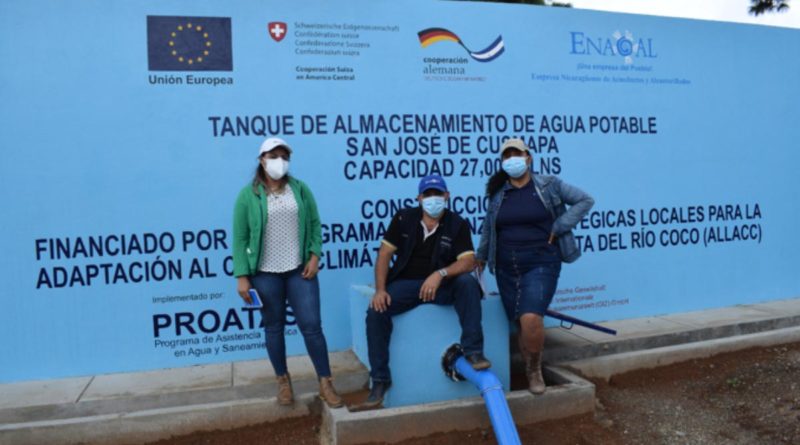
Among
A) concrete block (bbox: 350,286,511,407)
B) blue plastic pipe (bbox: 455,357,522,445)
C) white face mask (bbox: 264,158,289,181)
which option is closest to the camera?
blue plastic pipe (bbox: 455,357,522,445)

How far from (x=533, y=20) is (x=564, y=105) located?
2.58 ft

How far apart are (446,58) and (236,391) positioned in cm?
306

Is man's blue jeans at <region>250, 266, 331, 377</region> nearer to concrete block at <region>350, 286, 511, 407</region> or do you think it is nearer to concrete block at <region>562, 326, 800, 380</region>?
concrete block at <region>350, 286, 511, 407</region>

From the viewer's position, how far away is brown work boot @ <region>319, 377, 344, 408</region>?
139 inches

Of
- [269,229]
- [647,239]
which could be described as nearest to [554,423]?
[269,229]

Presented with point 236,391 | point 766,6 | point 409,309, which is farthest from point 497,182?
point 766,6

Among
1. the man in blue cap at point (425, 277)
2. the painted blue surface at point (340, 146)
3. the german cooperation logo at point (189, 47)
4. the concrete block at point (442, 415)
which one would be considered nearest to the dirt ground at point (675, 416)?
the concrete block at point (442, 415)

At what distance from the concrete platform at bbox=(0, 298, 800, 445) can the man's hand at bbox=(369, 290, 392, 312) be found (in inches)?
23.9

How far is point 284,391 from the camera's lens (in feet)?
12.0

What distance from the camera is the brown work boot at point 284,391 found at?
3666mm

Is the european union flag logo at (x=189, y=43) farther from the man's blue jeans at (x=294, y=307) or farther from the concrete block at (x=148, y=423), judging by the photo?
the concrete block at (x=148, y=423)

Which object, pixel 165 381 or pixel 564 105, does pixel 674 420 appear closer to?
pixel 564 105

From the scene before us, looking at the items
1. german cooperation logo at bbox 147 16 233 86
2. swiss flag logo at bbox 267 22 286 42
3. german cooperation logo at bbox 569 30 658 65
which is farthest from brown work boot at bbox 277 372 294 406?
german cooperation logo at bbox 569 30 658 65

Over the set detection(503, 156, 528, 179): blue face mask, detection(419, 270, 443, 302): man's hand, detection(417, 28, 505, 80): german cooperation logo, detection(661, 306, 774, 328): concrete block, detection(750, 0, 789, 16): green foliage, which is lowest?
detection(661, 306, 774, 328): concrete block
